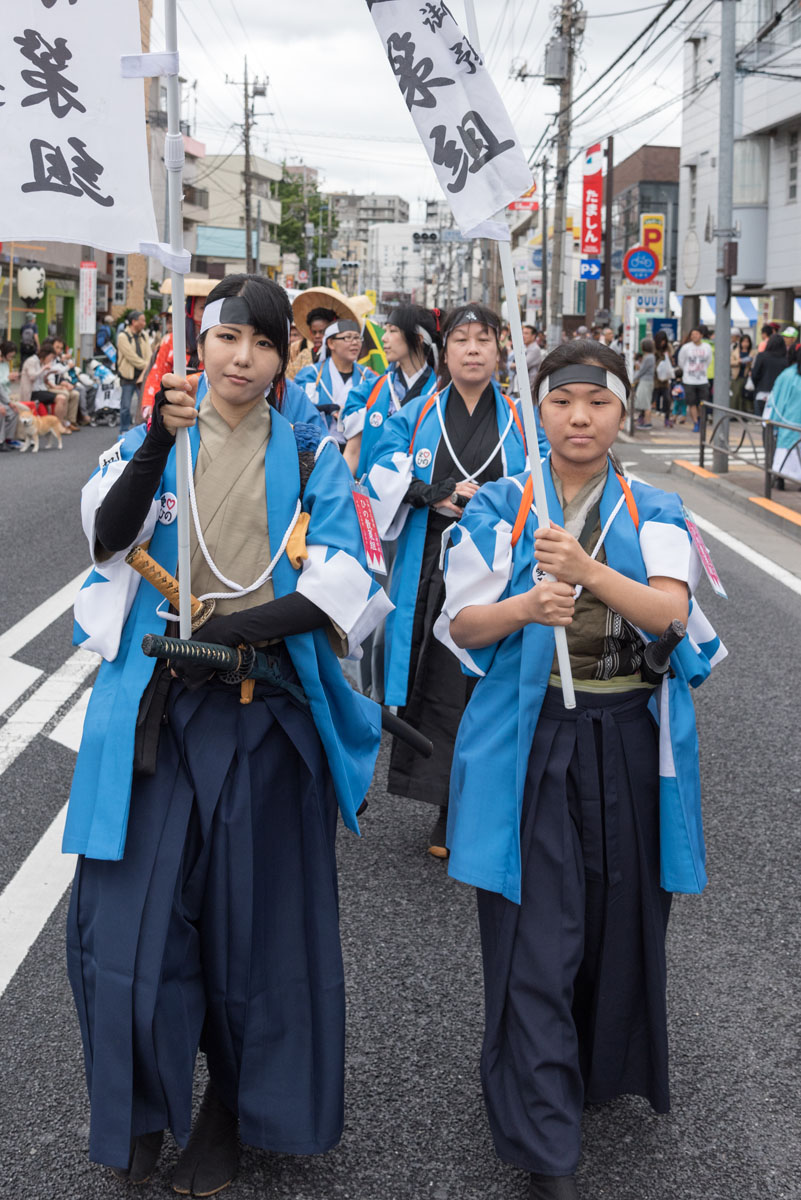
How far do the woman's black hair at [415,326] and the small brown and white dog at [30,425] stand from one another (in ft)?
46.6

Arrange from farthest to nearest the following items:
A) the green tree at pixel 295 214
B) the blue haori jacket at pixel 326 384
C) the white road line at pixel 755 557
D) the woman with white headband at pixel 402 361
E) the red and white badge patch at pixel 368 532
Result: 1. the green tree at pixel 295 214
2. the white road line at pixel 755 557
3. the blue haori jacket at pixel 326 384
4. the woman with white headband at pixel 402 361
5. the red and white badge patch at pixel 368 532

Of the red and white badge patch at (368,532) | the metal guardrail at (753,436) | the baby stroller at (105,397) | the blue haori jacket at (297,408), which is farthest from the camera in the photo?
the baby stroller at (105,397)

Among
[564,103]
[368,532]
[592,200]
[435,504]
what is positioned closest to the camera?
[368,532]

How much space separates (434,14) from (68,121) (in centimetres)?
71

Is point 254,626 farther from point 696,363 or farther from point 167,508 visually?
point 696,363

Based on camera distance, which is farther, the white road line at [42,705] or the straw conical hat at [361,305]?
the straw conical hat at [361,305]

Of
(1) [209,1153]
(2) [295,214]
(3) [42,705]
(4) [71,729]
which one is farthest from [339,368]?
(2) [295,214]

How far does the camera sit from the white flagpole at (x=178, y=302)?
7.86 feet

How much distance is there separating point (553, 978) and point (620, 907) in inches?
8.5

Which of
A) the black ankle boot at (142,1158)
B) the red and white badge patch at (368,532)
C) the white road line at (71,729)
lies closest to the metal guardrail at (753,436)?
the white road line at (71,729)

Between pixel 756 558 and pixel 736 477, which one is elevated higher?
pixel 736 477

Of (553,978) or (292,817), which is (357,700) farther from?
(553,978)

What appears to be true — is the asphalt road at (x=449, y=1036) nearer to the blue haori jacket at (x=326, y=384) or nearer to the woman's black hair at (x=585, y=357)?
the woman's black hair at (x=585, y=357)

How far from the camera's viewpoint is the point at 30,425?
2019cm
